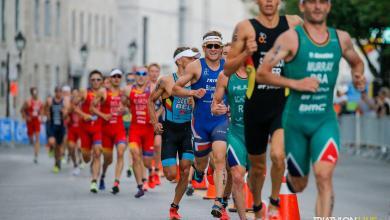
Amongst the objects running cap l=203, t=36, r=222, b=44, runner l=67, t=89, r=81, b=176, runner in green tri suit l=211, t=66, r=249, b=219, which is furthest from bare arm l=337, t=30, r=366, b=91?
runner l=67, t=89, r=81, b=176

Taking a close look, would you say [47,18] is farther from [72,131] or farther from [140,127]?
[140,127]

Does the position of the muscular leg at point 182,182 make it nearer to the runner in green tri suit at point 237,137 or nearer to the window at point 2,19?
the runner in green tri suit at point 237,137

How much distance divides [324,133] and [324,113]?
0.16 metres

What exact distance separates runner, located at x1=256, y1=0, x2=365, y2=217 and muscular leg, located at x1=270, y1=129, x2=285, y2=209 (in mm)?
1110

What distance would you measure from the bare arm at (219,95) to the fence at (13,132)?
3407 centimetres

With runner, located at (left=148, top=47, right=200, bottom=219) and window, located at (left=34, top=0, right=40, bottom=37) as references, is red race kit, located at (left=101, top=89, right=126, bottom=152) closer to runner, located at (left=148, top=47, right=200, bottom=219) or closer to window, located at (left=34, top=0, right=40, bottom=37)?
runner, located at (left=148, top=47, right=200, bottom=219)

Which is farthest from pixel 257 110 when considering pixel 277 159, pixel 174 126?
pixel 174 126

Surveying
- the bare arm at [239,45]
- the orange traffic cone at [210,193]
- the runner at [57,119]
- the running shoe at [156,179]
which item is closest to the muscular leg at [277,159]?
the bare arm at [239,45]

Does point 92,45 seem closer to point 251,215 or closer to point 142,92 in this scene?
point 142,92

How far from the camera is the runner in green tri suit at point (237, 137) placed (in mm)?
14383

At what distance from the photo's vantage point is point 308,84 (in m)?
11.3

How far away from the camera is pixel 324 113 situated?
1153 centimetres

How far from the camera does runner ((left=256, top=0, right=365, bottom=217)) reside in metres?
11.4

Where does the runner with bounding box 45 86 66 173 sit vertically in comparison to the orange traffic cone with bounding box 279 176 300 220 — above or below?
below
